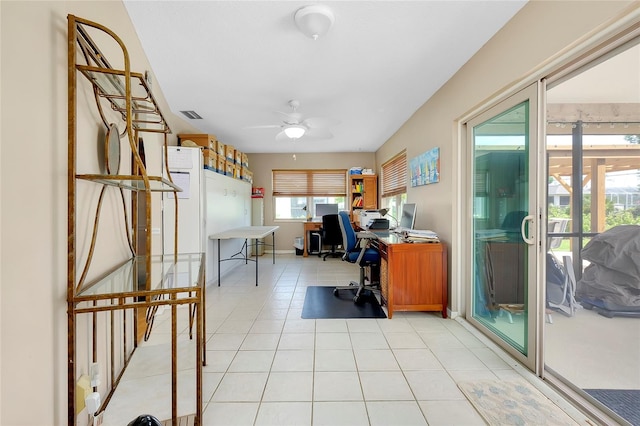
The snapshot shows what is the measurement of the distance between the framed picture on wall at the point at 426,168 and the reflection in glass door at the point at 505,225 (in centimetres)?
47

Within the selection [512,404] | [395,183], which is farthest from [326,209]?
[512,404]

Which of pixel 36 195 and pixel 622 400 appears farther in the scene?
pixel 622 400

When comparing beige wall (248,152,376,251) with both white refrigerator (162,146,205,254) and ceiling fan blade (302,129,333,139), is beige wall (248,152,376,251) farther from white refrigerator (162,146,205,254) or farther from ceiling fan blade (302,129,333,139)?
white refrigerator (162,146,205,254)

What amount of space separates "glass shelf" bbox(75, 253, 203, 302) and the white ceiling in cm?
177

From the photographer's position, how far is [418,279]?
8.73 ft

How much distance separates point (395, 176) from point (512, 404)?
154 inches

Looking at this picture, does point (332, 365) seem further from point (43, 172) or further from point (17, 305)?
point (43, 172)

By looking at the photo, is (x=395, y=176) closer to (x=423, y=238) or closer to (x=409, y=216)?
(x=409, y=216)

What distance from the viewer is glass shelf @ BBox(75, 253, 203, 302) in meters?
1.12

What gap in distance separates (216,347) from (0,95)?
200cm

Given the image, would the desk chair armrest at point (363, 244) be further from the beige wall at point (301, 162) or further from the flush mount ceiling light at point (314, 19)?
the beige wall at point (301, 162)

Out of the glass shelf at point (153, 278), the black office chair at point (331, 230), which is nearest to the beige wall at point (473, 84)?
the black office chair at point (331, 230)

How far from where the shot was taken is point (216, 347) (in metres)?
2.12

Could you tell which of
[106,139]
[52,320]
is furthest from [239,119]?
[52,320]
